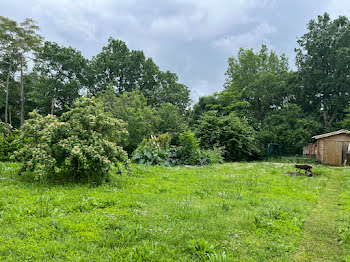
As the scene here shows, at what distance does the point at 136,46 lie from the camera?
3641 cm

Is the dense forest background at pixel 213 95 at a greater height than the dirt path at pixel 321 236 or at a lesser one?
greater

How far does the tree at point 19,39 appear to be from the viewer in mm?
29156

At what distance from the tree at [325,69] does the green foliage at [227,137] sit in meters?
12.3

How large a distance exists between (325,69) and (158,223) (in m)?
27.9

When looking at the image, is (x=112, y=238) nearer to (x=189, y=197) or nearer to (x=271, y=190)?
(x=189, y=197)

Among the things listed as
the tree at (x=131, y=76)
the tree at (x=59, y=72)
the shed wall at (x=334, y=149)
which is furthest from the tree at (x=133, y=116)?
the shed wall at (x=334, y=149)

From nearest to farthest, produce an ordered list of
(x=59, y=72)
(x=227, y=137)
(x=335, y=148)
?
(x=227, y=137) < (x=335, y=148) < (x=59, y=72)

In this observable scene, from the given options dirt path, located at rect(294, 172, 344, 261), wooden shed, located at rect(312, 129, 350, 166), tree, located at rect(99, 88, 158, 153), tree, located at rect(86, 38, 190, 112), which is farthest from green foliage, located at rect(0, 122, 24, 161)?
tree, located at rect(86, 38, 190, 112)

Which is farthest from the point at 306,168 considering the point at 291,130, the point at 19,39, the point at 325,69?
the point at 19,39

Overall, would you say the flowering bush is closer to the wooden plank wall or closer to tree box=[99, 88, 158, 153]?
tree box=[99, 88, 158, 153]

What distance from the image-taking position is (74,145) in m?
5.27

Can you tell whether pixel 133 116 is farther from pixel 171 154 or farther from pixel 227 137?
pixel 171 154

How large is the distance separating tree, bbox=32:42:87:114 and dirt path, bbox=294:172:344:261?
32558mm

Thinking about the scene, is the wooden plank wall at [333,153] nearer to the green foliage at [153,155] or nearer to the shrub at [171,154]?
the shrub at [171,154]
